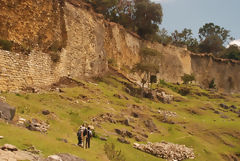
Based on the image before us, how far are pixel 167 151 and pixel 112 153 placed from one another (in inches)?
179

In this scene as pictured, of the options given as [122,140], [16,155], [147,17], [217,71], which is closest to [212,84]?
[217,71]

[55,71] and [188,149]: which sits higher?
[55,71]

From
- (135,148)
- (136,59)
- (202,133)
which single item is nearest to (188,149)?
(135,148)

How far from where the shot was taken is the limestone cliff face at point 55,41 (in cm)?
2017

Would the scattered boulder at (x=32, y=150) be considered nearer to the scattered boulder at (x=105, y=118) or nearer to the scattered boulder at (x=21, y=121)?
the scattered boulder at (x=21, y=121)

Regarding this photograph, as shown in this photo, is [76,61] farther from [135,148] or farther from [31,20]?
[135,148]

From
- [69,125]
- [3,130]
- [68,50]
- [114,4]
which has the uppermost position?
[114,4]

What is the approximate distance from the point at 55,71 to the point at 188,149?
46.6 ft

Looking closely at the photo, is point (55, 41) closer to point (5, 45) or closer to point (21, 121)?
point (5, 45)

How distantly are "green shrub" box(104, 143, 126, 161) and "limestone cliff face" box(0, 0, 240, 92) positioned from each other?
363 inches

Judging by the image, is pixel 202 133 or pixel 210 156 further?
pixel 202 133

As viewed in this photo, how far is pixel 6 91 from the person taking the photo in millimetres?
18328

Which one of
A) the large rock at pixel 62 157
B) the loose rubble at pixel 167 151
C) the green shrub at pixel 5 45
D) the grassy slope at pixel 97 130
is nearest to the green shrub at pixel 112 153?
the grassy slope at pixel 97 130

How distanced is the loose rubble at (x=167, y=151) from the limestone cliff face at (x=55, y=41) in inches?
429
